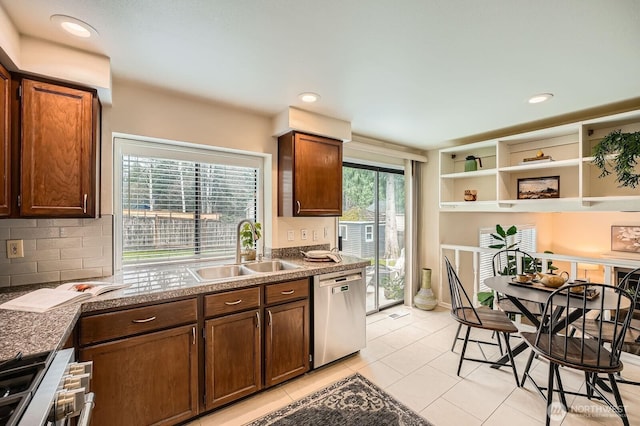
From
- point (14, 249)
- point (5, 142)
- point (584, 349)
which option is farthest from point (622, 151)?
point (14, 249)

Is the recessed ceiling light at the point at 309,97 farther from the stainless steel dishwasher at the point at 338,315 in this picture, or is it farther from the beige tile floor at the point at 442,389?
the beige tile floor at the point at 442,389

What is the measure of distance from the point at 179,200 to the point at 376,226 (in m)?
2.54

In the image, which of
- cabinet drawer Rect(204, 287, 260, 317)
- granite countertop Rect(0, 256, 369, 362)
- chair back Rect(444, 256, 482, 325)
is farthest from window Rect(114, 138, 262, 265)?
chair back Rect(444, 256, 482, 325)

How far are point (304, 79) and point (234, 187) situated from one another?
1.34 metres

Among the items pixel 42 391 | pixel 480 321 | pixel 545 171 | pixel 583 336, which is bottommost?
pixel 480 321

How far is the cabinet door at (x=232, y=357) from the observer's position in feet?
6.35

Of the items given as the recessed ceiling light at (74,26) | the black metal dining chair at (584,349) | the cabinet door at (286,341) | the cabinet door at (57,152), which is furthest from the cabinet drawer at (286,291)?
the recessed ceiling light at (74,26)

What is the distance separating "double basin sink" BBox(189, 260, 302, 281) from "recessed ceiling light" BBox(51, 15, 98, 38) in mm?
1657

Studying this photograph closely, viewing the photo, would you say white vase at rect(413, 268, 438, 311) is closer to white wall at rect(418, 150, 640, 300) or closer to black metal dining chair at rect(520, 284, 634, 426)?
white wall at rect(418, 150, 640, 300)

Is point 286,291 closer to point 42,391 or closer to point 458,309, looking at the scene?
point 42,391

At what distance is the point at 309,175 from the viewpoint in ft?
9.18

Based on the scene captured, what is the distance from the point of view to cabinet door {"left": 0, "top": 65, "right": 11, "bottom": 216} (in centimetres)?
147

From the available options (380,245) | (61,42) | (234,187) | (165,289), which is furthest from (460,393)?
(61,42)

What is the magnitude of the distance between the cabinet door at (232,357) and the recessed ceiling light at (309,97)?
1.82 metres
